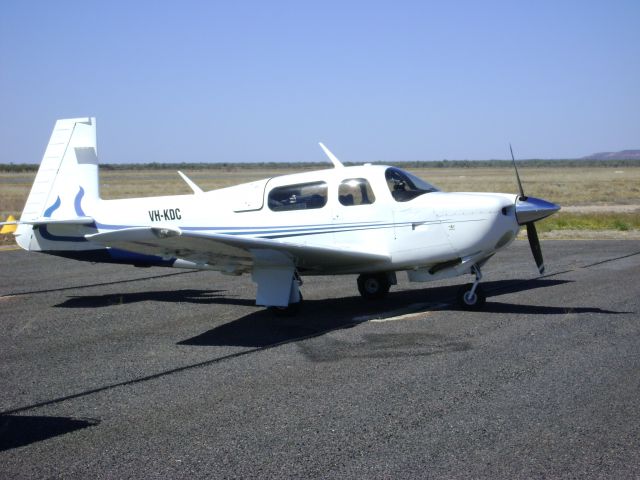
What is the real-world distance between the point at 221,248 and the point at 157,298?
3.41 meters

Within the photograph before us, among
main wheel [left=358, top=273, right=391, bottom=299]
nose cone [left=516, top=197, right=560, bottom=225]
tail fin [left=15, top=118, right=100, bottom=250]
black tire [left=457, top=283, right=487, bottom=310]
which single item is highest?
tail fin [left=15, top=118, right=100, bottom=250]

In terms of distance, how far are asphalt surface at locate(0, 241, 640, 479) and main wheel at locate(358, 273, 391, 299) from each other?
240mm

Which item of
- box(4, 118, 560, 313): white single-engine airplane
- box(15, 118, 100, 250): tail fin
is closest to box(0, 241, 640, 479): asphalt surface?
box(4, 118, 560, 313): white single-engine airplane

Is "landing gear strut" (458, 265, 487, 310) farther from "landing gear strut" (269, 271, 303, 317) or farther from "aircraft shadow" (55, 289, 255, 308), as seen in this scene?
"aircraft shadow" (55, 289, 255, 308)

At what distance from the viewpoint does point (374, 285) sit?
39.5 feet

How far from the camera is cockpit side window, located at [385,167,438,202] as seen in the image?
1086cm

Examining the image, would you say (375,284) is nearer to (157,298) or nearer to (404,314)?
(404,314)

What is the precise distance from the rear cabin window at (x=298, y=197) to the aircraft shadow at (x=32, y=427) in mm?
5708

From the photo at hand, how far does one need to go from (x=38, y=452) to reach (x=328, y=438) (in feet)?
7.09

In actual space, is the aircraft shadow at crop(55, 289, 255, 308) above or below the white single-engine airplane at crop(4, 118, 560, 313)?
below

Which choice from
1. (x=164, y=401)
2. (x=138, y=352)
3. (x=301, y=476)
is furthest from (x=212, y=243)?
(x=301, y=476)

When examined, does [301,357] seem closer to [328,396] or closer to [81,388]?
[328,396]

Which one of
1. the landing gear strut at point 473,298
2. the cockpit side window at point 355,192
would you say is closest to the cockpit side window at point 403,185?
the cockpit side window at point 355,192

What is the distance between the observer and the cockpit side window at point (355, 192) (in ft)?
35.9
